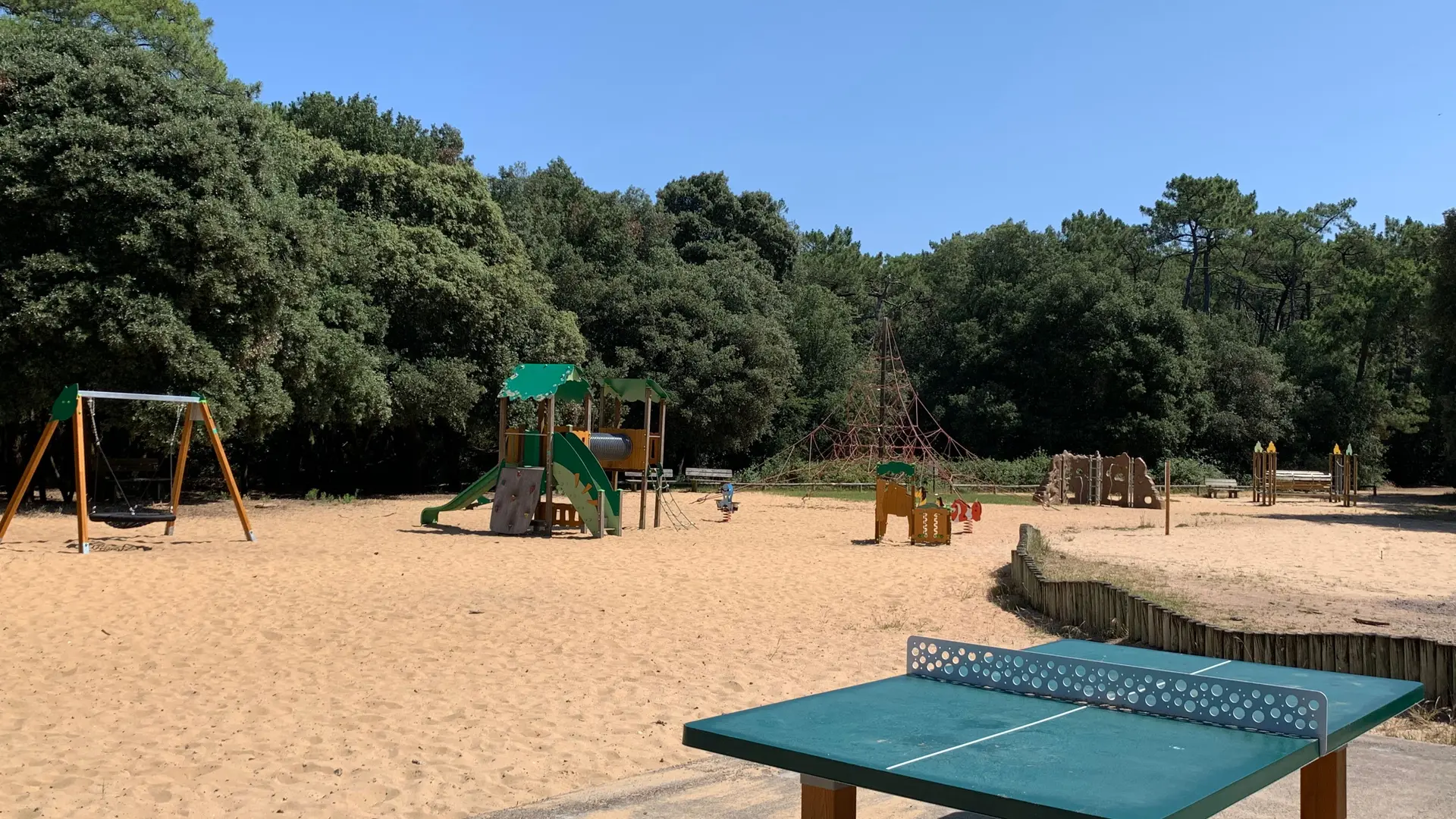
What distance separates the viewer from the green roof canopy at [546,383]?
723 inches

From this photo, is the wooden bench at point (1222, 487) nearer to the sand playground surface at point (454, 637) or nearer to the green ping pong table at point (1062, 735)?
the sand playground surface at point (454, 637)

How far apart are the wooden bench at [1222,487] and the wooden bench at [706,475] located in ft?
49.4

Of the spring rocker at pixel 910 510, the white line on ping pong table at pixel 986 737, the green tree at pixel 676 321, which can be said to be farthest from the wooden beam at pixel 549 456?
the white line on ping pong table at pixel 986 737

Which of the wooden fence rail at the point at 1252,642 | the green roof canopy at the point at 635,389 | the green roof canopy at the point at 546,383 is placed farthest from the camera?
the green roof canopy at the point at 635,389

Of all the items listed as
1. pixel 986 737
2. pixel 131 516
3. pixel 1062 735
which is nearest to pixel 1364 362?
pixel 131 516

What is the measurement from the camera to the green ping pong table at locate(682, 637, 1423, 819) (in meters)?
2.55

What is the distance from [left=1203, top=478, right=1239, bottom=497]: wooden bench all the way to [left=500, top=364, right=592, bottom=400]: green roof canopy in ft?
76.6

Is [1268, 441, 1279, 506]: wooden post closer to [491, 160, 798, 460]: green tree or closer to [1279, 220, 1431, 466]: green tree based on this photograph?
[1279, 220, 1431, 466]: green tree

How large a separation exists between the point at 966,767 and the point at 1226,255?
59755 mm

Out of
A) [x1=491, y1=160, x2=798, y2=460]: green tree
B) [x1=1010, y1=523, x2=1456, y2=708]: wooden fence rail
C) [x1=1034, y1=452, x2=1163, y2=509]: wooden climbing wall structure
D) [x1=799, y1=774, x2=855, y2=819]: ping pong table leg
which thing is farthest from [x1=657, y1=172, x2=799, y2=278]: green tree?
[x1=799, y1=774, x2=855, y2=819]: ping pong table leg

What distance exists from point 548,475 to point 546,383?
1.57 meters

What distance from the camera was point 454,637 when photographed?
8484mm

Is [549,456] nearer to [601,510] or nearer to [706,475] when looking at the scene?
[601,510]

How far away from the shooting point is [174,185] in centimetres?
1909
